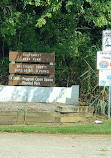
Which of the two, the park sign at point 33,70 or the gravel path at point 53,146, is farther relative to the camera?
the park sign at point 33,70

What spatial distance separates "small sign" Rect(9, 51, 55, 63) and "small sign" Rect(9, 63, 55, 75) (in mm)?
203

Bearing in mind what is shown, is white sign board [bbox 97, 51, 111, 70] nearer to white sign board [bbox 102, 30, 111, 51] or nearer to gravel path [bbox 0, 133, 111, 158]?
white sign board [bbox 102, 30, 111, 51]

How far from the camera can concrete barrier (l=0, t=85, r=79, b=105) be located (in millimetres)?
13578

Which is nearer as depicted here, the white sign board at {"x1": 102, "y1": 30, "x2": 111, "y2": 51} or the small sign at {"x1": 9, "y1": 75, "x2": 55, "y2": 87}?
the white sign board at {"x1": 102, "y1": 30, "x2": 111, "y2": 51}

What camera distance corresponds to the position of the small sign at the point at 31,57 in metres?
13.8

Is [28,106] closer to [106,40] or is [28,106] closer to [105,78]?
[105,78]

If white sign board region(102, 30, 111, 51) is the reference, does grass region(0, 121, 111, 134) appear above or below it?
below

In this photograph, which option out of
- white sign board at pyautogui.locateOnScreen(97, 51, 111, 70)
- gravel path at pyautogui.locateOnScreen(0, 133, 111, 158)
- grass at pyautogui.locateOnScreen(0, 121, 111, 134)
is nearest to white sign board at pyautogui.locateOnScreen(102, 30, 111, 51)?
white sign board at pyautogui.locateOnScreen(97, 51, 111, 70)

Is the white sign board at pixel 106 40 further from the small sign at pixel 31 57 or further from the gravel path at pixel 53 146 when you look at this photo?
the gravel path at pixel 53 146

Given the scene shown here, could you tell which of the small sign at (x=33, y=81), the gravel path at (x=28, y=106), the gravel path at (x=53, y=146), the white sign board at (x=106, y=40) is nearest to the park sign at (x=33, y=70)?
the small sign at (x=33, y=81)

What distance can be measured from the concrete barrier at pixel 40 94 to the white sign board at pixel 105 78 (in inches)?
64.2

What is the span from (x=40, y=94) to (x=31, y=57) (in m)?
1.52

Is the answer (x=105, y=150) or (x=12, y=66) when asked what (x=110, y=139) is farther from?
(x=12, y=66)

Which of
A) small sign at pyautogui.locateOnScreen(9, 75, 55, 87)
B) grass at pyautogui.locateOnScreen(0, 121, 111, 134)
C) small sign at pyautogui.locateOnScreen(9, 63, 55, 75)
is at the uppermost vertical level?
small sign at pyautogui.locateOnScreen(9, 63, 55, 75)
